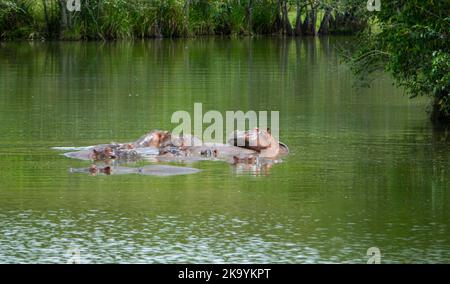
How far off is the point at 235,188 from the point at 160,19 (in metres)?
44.7

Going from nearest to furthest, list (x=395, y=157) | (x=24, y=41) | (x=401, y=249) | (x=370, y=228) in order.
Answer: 1. (x=401, y=249)
2. (x=370, y=228)
3. (x=395, y=157)
4. (x=24, y=41)

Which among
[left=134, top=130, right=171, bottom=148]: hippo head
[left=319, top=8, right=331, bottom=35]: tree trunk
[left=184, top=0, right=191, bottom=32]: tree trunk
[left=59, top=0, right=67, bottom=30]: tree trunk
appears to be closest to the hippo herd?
[left=134, top=130, right=171, bottom=148]: hippo head

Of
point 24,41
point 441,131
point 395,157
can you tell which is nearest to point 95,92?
point 441,131

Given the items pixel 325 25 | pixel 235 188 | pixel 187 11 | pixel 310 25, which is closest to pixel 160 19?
pixel 187 11

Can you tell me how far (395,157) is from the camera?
61.1 ft

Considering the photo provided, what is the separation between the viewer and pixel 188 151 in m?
18.5

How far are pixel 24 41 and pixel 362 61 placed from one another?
34185mm

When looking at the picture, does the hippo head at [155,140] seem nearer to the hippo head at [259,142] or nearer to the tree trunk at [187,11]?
the hippo head at [259,142]

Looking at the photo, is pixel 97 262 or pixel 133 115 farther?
pixel 133 115

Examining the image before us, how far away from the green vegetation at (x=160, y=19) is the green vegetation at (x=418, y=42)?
3076cm

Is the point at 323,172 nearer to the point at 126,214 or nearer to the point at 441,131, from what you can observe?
the point at 126,214

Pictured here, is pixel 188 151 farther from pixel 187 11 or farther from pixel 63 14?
pixel 187 11

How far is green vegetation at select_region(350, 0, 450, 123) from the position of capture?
776 inches

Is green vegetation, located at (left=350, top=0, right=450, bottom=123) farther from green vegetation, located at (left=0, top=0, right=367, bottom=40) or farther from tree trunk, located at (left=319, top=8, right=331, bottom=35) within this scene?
tree trunk, located at (left=319, top=8, right=331, bottom=35)
